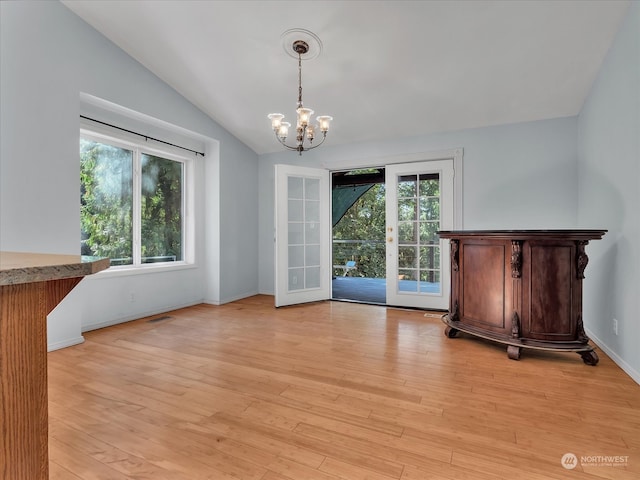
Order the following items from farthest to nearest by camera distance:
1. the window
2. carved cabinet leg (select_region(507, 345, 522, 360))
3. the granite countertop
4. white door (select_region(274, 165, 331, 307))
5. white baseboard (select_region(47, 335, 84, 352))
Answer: white door (select_region(274, 165, 331, 307))
the window
white baseboard (select_region(47, 335, 84, 352))
carved cabinet leg (select_region(507, 345, 522, 360))
the granite countertop

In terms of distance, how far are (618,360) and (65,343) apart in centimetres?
479

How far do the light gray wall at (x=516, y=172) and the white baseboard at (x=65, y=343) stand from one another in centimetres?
442

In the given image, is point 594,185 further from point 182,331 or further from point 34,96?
point 34,96

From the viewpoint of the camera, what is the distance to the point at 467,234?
3012mm

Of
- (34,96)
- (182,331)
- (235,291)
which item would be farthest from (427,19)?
(235,291)

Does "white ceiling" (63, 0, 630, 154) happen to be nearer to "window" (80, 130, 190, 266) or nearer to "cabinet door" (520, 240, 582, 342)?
"window" (80, 130, 190, 266)

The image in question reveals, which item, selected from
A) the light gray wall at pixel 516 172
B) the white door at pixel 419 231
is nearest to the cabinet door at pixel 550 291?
the light gray wall at pixel 516 172

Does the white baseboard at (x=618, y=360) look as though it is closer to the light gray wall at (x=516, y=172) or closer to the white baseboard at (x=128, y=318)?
the light gray wall at (x=516, y=172)

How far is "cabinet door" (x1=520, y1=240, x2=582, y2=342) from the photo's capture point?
260cm

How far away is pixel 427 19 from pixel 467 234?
1.95 metres

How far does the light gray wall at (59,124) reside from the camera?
8.76 ft

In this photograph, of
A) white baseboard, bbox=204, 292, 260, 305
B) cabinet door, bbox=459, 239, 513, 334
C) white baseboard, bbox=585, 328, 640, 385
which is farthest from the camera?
white baseboard, bbox=204, 292, 260, 305
